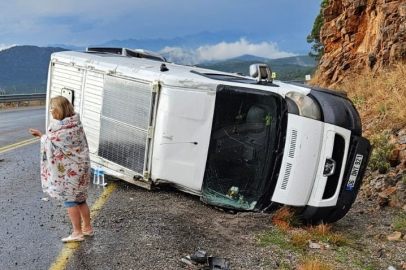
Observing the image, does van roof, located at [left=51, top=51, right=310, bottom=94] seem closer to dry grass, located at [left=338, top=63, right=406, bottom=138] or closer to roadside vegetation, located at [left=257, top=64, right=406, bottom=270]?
roadside vegetation, located at [left=257, top=64, right=406, bottom=270]

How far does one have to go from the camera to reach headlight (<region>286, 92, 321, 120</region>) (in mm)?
5457

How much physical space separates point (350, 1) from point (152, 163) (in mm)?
14327

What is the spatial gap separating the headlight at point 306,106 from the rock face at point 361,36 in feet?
28.5

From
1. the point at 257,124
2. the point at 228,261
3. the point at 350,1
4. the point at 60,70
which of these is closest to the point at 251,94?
the point at 257,124

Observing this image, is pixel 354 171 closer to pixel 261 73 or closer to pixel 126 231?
pixel 261 73

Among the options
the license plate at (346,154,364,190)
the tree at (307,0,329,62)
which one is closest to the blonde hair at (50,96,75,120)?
the license plate at (346,154,364,190)

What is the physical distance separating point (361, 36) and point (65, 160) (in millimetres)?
15339

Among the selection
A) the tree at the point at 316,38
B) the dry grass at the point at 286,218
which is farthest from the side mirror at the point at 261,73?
the tree at the point at 316,38

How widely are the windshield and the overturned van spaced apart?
1 centimetres

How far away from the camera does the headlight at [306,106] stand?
17.9 feet

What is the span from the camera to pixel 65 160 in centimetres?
454

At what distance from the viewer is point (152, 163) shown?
663cm

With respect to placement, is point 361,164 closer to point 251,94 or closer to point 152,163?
point 251,94

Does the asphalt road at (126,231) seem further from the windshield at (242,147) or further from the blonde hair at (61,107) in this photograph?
the blonde hair at (61,107)
